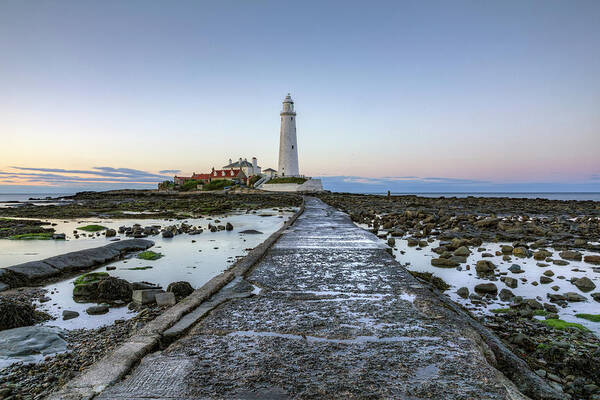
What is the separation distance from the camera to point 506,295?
554cm

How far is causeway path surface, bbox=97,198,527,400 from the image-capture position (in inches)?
86.4

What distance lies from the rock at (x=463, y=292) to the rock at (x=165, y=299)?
4.41m

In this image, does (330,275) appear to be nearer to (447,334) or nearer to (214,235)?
(447,334)

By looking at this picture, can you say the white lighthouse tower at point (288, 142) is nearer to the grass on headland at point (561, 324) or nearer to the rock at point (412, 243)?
the rock at point (412, 243)

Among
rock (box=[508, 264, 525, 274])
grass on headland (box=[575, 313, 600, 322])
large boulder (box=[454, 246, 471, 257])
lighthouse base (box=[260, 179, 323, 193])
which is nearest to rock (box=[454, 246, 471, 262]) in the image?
large boulder (box=[454, 246, 471, 257])

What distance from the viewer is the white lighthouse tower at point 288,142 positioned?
55.5m

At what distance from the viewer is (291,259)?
21.6 ft

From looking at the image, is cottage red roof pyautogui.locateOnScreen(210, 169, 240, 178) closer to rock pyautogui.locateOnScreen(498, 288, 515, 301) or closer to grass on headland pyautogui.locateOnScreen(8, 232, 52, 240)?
grass on headland pyautogui.locateOnScreen(8, 232, 52, 240)

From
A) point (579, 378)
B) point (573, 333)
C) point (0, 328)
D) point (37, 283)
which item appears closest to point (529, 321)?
point (573, 333)

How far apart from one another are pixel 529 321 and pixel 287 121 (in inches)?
2083

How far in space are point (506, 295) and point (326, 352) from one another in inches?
162

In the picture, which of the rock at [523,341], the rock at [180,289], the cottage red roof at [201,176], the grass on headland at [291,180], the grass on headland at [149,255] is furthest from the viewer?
the cottage red roof at [201,176]

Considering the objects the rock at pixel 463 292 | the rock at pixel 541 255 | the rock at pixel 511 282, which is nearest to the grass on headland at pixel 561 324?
the rock at pixel 463 292

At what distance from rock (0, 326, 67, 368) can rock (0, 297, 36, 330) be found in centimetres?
30
